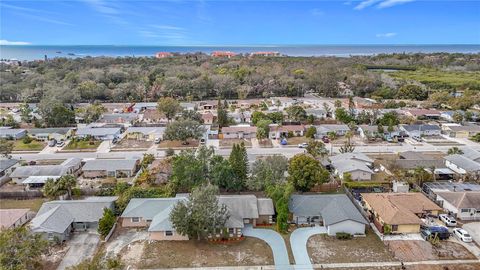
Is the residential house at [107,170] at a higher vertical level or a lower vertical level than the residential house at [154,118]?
lower

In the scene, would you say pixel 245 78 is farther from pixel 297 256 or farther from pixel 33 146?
pixel 297 256

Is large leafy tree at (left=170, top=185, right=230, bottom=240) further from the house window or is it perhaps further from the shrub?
the shrub

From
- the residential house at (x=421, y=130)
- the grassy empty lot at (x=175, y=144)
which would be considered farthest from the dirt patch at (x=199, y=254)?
the residential house at (x=421, y=130)

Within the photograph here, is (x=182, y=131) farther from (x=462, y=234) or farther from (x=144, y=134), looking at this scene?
(x=462, y=234)

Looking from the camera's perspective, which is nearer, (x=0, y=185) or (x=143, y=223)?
(x=143, y=223)

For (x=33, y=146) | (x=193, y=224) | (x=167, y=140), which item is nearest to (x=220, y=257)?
(x=193, y=224)

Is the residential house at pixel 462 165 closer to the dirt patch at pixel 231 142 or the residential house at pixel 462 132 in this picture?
the residential house at pixel 462 132

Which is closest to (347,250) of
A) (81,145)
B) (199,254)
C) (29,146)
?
(199,254)

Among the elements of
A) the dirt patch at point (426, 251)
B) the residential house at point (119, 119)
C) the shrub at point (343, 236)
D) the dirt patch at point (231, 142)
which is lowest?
the dirt patch at point (426, 251)

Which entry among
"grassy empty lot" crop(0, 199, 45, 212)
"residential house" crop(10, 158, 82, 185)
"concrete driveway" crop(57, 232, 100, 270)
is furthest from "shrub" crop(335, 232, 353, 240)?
"residential house" crop(10, 158, 82, 185)
